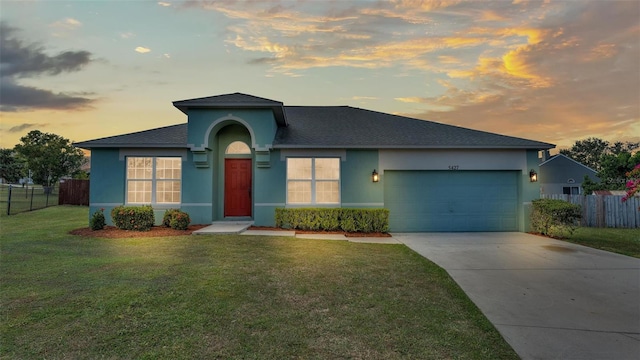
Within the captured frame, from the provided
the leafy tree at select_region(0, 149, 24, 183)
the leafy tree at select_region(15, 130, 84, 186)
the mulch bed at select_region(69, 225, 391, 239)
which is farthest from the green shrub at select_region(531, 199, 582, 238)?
the leafy tree at select_region(0, 149, 24, 183)

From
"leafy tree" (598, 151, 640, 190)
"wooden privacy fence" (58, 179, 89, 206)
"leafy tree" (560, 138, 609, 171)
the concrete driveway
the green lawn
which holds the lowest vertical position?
the concrete driveway

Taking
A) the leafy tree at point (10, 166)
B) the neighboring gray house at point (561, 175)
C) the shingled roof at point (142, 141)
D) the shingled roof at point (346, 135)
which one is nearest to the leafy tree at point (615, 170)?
the neighboring gray house at point (561, 175)

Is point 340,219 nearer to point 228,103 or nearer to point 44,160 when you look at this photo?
point 228,103

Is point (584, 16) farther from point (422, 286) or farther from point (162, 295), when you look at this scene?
point (162, 295)

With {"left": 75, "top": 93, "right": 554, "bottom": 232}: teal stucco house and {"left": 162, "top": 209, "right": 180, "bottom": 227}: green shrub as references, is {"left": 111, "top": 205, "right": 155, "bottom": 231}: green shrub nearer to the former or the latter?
{"left": 162, "top": 209, "right": 180, "bottom": 227}: green shrub

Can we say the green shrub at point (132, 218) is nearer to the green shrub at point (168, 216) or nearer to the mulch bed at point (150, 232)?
the mulch bed at point (150, 232)

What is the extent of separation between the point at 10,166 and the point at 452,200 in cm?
5168

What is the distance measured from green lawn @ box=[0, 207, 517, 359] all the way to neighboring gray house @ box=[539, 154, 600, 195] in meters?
31.3

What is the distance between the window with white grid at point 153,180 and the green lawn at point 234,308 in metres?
4.51

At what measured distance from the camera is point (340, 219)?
10.5 meters

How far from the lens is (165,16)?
10.1 metres

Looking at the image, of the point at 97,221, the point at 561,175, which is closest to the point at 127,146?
the point at 97,221

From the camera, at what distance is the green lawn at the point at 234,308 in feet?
9.73

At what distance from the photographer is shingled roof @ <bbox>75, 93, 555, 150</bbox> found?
36.1 ft
